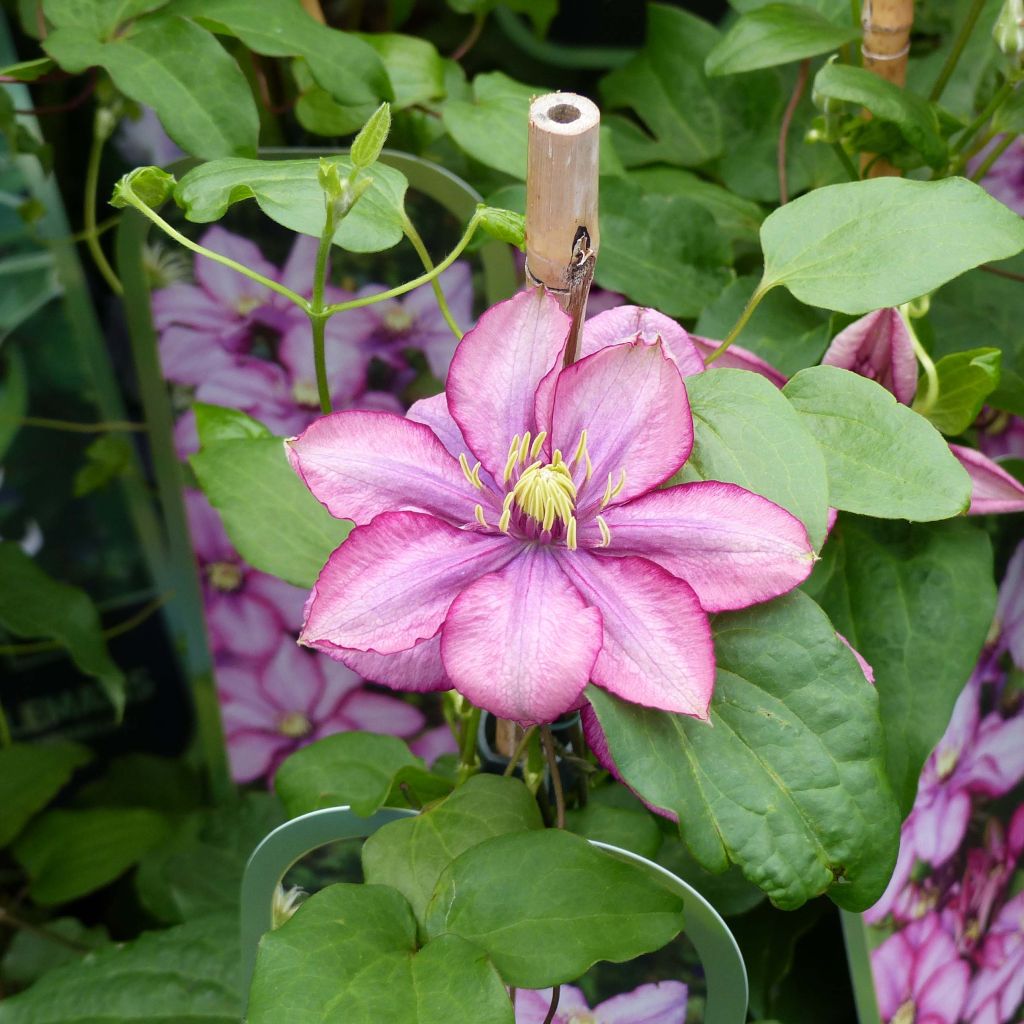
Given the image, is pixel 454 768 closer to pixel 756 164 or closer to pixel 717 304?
pixel 717 304

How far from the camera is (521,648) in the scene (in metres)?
0.41

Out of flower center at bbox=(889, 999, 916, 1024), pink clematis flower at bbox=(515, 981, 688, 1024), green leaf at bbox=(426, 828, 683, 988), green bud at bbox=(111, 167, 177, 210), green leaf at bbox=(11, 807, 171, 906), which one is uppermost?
green bud at bbox=(111, 167, 177, 210)

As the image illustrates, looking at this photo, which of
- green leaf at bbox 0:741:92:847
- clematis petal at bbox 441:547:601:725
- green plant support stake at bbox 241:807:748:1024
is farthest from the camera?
green leaf at bbox 0:741:92:847

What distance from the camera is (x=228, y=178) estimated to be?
1.56 ft

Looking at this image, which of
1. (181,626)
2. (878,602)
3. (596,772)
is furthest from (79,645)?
(878,602)

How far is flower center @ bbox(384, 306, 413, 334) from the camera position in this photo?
78cm

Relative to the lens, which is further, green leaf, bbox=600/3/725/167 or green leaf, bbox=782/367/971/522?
green leaf, bbox=600/3/725/167

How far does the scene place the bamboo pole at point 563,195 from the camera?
418 millimetres

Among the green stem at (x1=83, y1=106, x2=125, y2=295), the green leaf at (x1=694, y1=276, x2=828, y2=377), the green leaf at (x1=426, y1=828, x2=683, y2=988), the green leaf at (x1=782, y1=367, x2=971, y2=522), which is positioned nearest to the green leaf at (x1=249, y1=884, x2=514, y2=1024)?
the green leaf at (x1=426, y1=828, x2=683, y2=988)

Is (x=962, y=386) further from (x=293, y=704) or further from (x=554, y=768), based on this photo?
(x=293, y=704)

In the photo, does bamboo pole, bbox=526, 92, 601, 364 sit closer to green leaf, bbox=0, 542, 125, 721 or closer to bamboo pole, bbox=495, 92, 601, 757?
bamboo pole, bbox=495, 92, 601, 757

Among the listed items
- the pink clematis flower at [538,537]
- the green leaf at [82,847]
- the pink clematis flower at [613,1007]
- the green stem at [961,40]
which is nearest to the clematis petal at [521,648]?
the pink clematis flower at [538,537]

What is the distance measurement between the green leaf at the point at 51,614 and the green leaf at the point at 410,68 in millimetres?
419

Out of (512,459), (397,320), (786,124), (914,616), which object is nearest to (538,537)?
(512,459)
